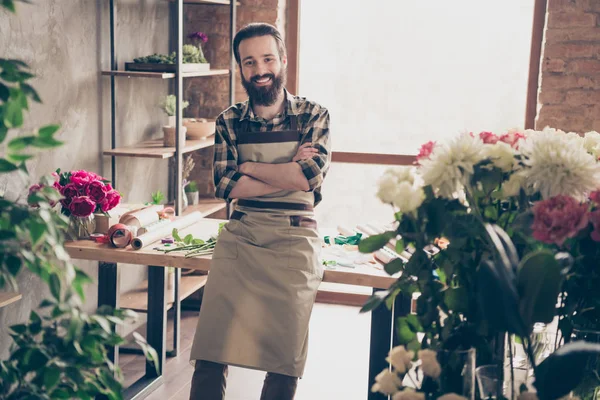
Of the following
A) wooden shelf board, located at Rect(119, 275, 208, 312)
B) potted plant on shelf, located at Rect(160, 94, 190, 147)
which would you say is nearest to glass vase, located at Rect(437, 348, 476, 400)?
wooden shelf board, located at Rect(119, 275, 208, 312)

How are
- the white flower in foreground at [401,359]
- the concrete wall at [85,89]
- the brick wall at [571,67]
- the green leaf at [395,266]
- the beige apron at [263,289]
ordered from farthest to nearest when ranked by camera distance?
the brick wall at [571,67], the concrete wall at [85,89], the beige apron at [263,289], the green leaf at [395,266], the white flower in foreground at [401,359]

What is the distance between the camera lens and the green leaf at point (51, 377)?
1.04 m

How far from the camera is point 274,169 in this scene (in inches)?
115

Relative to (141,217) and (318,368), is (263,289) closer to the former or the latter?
(141,217)

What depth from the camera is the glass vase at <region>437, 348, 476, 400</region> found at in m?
1.20

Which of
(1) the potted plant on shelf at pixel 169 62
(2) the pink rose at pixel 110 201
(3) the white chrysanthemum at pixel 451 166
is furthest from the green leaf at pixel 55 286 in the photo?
(1) the potted plant on shelf at pixel 169 62

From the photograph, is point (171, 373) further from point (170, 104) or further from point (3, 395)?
point (3, 395)

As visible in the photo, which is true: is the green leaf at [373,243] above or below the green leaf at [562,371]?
above

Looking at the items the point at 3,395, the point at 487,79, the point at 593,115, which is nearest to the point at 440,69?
the point at 487,79

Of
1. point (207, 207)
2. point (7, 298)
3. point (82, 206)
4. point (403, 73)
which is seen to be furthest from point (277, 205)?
point (403, 73)

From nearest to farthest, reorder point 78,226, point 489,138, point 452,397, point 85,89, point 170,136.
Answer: point 452,397 → point 489,138 → point 78,226 → point 85,89 → point 170,136

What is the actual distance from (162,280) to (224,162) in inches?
34.3

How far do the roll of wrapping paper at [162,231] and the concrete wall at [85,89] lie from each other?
50 centimetres

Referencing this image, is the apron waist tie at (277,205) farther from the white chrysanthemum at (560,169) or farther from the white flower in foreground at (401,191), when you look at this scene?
the white chrysanthemum at (560,169)
